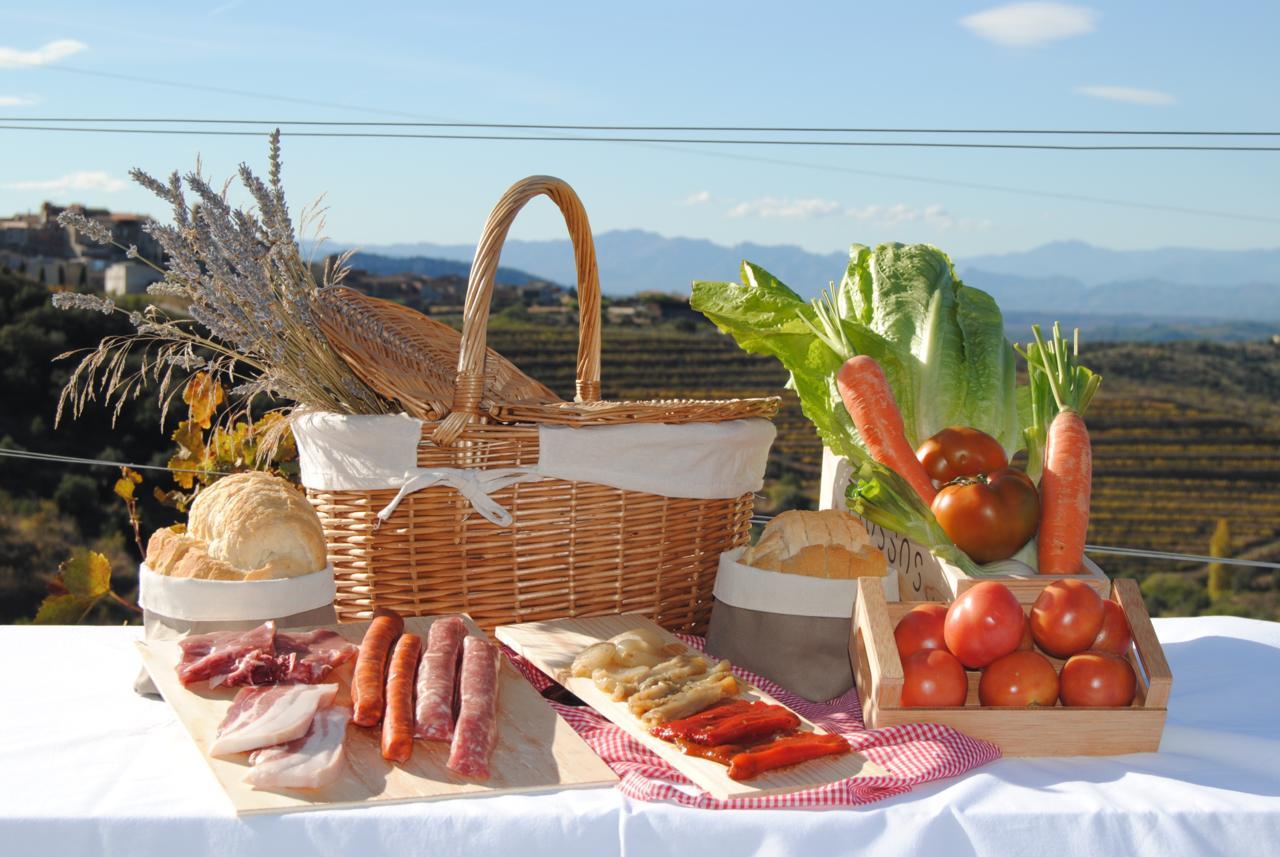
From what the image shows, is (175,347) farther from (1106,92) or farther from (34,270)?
(1106,92)

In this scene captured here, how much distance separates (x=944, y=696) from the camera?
1.48m

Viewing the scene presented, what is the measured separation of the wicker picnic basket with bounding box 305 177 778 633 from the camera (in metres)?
1.79

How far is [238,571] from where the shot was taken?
5.46 ft

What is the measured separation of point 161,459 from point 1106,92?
139ft

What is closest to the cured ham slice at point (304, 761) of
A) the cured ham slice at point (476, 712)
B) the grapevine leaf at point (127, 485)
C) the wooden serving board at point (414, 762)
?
the wooden serving board at point (414, 762)

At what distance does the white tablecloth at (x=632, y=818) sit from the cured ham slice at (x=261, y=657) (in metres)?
0.10

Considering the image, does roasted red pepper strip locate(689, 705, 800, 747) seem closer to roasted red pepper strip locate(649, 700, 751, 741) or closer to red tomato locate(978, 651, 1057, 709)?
roasted red pepper strip locate(649, 700, 751, 741)

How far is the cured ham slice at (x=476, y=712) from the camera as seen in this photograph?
4.29 feet

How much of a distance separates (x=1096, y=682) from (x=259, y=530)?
1174 mm

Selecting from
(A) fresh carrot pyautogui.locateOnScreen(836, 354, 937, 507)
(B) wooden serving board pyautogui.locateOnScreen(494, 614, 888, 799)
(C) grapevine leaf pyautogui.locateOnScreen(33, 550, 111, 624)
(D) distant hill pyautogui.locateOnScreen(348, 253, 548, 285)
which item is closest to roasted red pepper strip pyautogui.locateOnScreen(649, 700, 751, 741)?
(B) wooden serving board pyautogui.locateOnScreen(494, 614, 888, 799)

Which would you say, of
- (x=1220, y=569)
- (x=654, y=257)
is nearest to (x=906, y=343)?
(x=1220, y=569)

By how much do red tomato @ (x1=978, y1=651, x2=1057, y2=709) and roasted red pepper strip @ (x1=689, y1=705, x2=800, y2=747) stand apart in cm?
28

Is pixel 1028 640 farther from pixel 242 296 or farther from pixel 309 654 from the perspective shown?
pixel 242 296

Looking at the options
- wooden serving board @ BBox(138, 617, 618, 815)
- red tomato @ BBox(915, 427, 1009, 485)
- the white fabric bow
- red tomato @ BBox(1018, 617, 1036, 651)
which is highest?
red tomato @ BBox(915, 427, 1009, 485)
